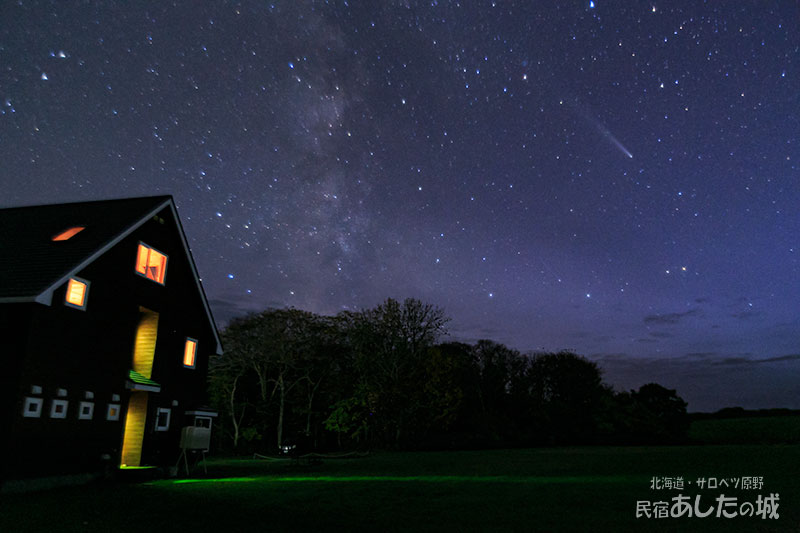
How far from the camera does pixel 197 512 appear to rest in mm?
10312

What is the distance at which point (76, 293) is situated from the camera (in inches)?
631

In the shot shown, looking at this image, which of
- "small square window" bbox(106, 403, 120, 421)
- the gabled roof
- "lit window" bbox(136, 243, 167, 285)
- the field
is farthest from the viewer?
the field

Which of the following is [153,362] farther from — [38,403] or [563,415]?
[563,415]

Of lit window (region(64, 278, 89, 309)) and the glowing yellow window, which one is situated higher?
lit window (region(64, 278, 89, 309))

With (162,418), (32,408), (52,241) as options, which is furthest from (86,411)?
(52,241)

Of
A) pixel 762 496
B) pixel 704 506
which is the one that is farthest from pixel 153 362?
pixel 762 496

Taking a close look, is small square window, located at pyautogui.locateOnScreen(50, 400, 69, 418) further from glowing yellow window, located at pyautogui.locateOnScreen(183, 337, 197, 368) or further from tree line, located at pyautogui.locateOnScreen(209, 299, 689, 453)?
tree line, located at pyautogui.locateOnScreen(209, 299, 689, 453)

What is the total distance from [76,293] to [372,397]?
2963cm

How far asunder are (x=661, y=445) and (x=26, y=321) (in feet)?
158

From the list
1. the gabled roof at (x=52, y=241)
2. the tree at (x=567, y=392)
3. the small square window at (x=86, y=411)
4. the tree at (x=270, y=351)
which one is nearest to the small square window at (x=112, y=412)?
the small square window at (x=86, y=411)

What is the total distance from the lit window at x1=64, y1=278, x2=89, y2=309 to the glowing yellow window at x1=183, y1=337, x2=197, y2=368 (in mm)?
Result: 6448

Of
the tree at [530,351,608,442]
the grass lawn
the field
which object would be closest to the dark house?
the grass lawn

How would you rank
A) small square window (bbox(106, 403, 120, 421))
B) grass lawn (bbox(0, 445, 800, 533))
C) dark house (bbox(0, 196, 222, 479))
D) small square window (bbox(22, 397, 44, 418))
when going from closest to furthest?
grass lawn (bbox(0, 445, 800, 533)) < small square window (bbox(22, 397, 44, 418)) < dark house (bbox(0, 196, 222, 479)) < small square window (bbox(106, 403, 120, 421))

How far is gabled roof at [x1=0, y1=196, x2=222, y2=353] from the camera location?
1473 cm
